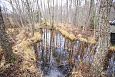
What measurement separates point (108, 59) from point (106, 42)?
3.69 metres

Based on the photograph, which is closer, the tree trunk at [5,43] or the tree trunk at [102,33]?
the tree trunk at [102,33]

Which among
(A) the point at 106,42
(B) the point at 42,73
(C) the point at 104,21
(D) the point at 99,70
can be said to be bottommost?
(B) the point at 42,73

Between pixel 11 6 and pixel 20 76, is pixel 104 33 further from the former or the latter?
pixel 11 6

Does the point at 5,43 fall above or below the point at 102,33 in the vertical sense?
below

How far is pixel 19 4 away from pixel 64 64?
1649 cm

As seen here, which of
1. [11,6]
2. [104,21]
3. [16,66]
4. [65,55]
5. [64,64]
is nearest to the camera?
[104,21]

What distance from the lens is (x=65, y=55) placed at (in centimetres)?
1092

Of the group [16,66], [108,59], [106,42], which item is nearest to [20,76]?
[16,66]

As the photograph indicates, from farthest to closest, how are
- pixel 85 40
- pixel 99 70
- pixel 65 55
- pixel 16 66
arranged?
pixel 85 40 → pixel 65 55 → pixel 16 66 → pixel 99 70

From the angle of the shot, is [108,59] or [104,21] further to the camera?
[108,59]

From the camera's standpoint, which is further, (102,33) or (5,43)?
(5,43)

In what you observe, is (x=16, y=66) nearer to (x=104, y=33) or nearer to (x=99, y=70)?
(x=99, y=70)

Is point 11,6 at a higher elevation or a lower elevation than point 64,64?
higher

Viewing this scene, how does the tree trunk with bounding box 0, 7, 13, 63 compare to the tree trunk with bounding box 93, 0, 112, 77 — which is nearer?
the tree trunk with bounding box 93, 0, 112, 77
